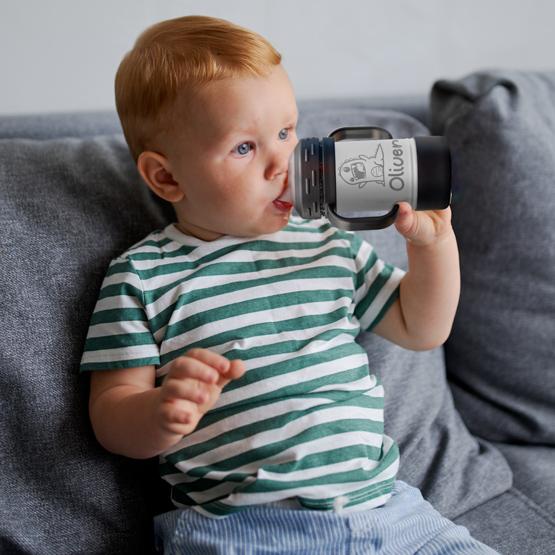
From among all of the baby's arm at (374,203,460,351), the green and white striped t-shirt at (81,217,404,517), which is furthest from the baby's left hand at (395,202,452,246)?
the green and white striped t-shirt at (81,217,404,517)

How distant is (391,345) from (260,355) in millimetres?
311

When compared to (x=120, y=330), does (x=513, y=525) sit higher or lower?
lower

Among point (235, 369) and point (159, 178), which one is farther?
point (159, 178)


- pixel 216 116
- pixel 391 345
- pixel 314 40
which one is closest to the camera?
pixel 216 116

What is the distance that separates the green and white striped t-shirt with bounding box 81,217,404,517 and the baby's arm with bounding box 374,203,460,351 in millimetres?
38

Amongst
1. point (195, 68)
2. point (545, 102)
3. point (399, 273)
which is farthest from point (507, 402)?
point (195, 68)

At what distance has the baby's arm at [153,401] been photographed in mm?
797

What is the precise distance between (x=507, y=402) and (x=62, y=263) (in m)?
0.78

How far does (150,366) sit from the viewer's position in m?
0.96

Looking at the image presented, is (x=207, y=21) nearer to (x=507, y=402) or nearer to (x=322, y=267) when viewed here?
(x=322, y=267)

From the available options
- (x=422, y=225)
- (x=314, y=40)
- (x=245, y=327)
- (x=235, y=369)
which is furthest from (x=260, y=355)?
(x=314, y=40)

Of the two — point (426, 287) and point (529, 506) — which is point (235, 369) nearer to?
point (426, 287)

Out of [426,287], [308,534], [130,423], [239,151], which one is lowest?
[308,534]

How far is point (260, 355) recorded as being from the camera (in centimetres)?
95
